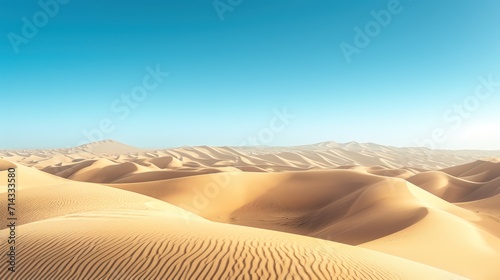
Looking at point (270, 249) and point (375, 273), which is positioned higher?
point (270, 249)

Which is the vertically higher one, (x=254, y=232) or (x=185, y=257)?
(x=185, y=257)

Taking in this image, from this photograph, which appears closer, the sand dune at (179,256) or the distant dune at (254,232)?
the sand dune at (179,256)

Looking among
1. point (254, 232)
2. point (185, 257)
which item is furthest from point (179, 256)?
point (254, 232)

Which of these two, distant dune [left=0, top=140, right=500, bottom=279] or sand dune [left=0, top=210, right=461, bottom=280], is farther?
distant dune [left=0, top=140, right=500, bottom=279]

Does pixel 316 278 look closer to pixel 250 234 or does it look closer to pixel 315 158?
pixel 250 234

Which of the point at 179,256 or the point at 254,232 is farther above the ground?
the point at 179,256

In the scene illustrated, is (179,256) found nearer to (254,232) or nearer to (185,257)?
(185,257)

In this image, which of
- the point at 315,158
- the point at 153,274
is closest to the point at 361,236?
the point at 153,274

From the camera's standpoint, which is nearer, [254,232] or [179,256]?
[179,256]

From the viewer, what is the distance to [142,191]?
92.2 ft

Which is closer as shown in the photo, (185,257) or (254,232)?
(185,257)

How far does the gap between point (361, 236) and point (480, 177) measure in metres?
38.6

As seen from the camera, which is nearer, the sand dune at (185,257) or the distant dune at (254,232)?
the sand dune at (185,257)

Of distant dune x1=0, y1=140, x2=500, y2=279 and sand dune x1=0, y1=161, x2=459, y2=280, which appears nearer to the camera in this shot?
sand dune x1=0, y1=161, x2=459, y2=280
